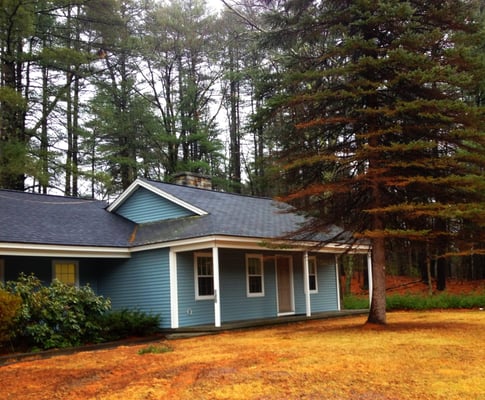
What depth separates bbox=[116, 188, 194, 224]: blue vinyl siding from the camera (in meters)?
16.3

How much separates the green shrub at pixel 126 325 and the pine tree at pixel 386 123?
473 cm

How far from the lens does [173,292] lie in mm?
14180

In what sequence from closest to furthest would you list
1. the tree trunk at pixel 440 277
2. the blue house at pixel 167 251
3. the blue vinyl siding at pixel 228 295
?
1. the blue house at pixel 167 251
2. the blue vinyl siding at pixel 228 295
3. the tree trunk at pixel 440 277

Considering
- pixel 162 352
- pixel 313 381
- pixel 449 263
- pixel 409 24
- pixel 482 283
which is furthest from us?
pixel 449 263

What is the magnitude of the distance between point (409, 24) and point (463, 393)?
28.1ft

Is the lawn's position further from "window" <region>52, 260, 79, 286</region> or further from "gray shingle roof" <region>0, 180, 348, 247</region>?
"window" <region>52, 260, 79, 286</region>

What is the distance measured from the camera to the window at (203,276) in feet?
49.1

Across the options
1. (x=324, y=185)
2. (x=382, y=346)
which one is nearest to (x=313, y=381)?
(x=382, y=346)

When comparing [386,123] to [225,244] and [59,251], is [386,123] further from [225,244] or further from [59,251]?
[59,251]

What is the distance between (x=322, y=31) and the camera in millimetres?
13422

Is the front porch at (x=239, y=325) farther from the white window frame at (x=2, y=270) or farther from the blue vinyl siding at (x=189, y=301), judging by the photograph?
the white window frame at (x=2, y=270)

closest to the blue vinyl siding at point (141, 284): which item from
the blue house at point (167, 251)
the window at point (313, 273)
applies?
the blue house at point (167, 251)

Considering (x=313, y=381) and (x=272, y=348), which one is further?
(x=272, y=348)

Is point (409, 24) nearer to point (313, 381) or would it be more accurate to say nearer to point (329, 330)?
point (329, 330)
